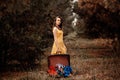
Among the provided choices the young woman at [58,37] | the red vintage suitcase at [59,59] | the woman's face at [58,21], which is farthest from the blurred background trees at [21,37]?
the red vintage suitcase at [59,59]

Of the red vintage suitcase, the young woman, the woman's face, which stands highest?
the woman's face

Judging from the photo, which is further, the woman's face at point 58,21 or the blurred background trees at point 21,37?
the woman's face at point 58,21

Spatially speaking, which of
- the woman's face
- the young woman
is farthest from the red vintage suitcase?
the woman's face

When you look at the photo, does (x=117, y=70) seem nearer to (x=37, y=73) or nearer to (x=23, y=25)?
(x=37, y=73)

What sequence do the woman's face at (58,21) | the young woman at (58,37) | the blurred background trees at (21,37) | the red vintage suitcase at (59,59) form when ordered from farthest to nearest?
the young woman at (58,37)
the woman's face at (58,21)
the blurred background trees at (21,37)
the red vintage suitcase at (59,59)

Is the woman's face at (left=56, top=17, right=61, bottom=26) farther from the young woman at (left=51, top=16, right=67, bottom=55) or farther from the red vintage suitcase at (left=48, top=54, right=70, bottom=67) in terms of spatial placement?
the red vintage suitcase at (left=48, top=54, right=70, bottom=67)

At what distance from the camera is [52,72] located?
15.4 meters

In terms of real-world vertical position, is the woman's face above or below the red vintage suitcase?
above

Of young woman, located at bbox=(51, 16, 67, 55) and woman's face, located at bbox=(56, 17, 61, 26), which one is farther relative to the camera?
young woman, located at bbox=(51, 16, 67, 55)

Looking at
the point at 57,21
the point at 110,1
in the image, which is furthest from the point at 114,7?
the point at 57,21

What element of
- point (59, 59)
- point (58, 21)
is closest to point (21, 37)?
point (58, 21)

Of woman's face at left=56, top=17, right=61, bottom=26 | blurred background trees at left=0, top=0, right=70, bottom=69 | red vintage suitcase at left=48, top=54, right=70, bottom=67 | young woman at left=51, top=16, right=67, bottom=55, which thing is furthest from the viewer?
young woman at left=51, top=16, right=67, bottom=55

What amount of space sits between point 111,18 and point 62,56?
6.40 meters

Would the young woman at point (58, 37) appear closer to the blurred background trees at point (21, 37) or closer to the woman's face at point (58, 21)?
the woman's face at point (58, 21)
